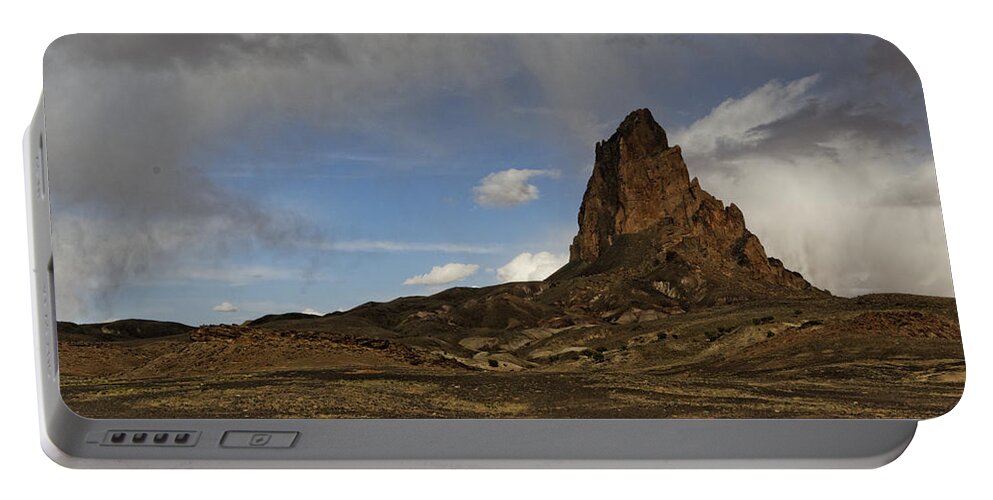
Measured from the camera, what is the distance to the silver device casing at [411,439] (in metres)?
2.31

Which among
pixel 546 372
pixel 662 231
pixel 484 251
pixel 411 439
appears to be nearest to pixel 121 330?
pixel 411 439

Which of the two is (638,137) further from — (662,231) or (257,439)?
(257,439)

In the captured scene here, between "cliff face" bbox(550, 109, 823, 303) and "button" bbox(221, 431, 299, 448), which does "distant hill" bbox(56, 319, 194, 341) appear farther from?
"cliff face" bbox(550, 109, 823, 303)

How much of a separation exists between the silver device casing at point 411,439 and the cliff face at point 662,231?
307 mm

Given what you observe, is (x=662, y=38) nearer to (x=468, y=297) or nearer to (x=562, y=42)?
(x=562, y=42)

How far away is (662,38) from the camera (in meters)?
2.40

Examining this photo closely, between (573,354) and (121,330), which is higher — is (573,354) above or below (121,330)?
below

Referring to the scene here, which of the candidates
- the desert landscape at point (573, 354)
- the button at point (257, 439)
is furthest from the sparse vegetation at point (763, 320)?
the button at point (257, 439)

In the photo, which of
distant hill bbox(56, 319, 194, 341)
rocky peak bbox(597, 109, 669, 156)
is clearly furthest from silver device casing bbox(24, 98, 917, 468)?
rocky peak bbox(597, 109, 669, 156)

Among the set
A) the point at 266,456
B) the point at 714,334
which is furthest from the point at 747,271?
the point at 266,456

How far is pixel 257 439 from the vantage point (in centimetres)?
233

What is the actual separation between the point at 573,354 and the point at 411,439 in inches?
16.1

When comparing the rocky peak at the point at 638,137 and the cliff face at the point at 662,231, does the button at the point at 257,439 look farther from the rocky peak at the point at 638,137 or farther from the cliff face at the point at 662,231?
the rocky peak at the point at 638,137

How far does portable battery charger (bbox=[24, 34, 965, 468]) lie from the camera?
7.34 feet
